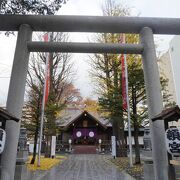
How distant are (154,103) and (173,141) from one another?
1258 millimetres

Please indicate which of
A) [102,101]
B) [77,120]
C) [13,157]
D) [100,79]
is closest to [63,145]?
[77,120]

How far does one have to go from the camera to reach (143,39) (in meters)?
6.51

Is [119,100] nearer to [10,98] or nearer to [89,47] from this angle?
[89,47]

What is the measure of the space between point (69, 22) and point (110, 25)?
4.02 feet

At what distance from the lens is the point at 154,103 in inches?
231

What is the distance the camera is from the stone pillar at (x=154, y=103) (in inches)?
218

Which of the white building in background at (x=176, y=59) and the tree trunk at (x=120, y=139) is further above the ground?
the white building in background at (x=176, y=59)

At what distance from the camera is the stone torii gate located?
5.78 m

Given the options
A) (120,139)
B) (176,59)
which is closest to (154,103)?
(120,139)

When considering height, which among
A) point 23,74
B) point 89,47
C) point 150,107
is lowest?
point 150,107

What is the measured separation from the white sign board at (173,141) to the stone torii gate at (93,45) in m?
0.67

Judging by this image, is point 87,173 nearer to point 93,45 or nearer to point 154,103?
point 154,103

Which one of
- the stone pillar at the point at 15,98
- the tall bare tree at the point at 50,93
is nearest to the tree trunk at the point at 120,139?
the tall bare tree at the point at 50,93

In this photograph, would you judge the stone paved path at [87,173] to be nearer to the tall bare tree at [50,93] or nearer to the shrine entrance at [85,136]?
the tall bare tree at [50,93]
